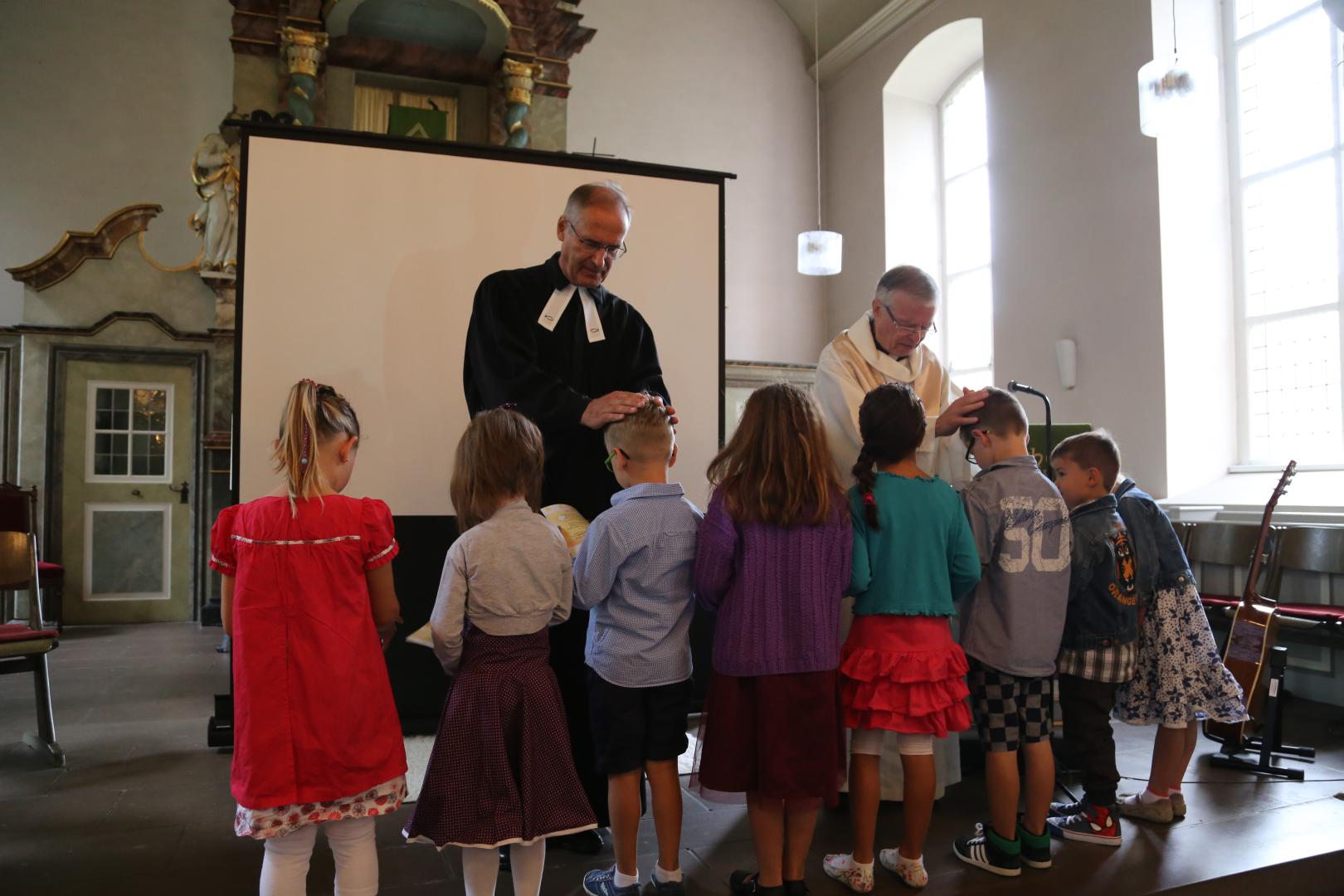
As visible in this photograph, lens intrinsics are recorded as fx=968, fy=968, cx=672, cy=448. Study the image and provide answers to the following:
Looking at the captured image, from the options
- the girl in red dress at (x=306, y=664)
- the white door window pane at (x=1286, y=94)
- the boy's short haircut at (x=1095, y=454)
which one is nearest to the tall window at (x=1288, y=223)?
the white door window pane at (x=1286, y=94)

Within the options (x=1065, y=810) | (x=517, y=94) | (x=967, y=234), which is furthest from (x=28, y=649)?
(x=967, y=234)

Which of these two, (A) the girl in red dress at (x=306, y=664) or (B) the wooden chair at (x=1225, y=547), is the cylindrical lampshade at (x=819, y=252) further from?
(A) the girl in red dress at (x=306, y=664)

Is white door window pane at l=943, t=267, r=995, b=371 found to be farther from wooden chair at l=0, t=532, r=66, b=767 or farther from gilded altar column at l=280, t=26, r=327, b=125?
wooden chair at l=0, t=532, r=66, b=767

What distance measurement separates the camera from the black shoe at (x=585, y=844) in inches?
103

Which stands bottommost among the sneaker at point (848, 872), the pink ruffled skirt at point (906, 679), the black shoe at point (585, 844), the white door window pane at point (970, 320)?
the black shoe at point (585, 844)

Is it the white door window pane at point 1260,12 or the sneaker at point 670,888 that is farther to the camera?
the white door window pane at point 1260,12

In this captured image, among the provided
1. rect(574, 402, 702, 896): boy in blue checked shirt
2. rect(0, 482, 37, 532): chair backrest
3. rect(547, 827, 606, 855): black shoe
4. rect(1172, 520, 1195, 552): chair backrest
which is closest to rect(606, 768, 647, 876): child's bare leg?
rect(574, 402, 702, 896): boy in blue checked shirt

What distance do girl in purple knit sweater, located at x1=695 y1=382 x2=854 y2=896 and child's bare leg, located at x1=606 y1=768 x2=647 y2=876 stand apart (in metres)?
0.16

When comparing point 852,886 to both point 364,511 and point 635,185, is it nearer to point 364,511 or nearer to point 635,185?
point 364,511

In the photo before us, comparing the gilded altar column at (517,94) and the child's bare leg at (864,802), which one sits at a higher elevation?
the gilded altar column at (517,94)

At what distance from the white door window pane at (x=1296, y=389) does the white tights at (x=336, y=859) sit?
20.3 feet

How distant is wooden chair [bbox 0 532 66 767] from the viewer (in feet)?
11.6

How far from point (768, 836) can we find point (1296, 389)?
5.77m

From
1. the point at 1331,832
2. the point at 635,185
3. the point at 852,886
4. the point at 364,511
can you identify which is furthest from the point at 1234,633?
the point at 364,511
